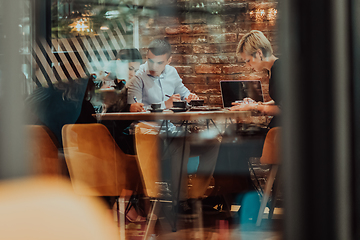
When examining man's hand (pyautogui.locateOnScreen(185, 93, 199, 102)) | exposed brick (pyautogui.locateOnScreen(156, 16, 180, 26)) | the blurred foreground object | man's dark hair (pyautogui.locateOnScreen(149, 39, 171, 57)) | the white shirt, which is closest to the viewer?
the blurred foreground object

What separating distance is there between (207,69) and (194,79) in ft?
0.38

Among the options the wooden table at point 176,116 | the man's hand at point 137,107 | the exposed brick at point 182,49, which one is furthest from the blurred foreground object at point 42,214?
the exposed brick at point 182,49

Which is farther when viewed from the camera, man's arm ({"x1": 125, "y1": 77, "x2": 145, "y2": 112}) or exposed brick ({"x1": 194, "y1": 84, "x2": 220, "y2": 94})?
exposed brick ({"x1": 194, "y1": 84, "x2": 220, "y2": 94})

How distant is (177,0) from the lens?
1.40 metres

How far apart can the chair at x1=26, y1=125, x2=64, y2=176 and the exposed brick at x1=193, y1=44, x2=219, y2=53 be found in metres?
1.30

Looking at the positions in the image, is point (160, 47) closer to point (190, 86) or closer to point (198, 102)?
point (190, 86)

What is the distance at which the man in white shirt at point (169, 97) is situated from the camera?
148 cm

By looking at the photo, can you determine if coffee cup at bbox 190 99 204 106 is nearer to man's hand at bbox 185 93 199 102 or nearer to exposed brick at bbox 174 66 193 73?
man's hand at bbox 185 93 199 102

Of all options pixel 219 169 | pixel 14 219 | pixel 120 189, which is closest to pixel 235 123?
pixel 219 169

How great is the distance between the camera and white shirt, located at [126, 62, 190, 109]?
1861 millimetres

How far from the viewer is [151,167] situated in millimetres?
1441

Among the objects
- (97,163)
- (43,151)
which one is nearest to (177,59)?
(97,163)

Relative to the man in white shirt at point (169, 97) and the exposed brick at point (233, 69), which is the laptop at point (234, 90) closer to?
the exposed brick at point (233, 69)

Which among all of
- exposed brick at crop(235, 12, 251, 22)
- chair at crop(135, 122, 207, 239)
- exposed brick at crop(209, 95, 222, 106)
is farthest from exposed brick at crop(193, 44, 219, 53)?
chair at crop(135, 122, 207, 239)
